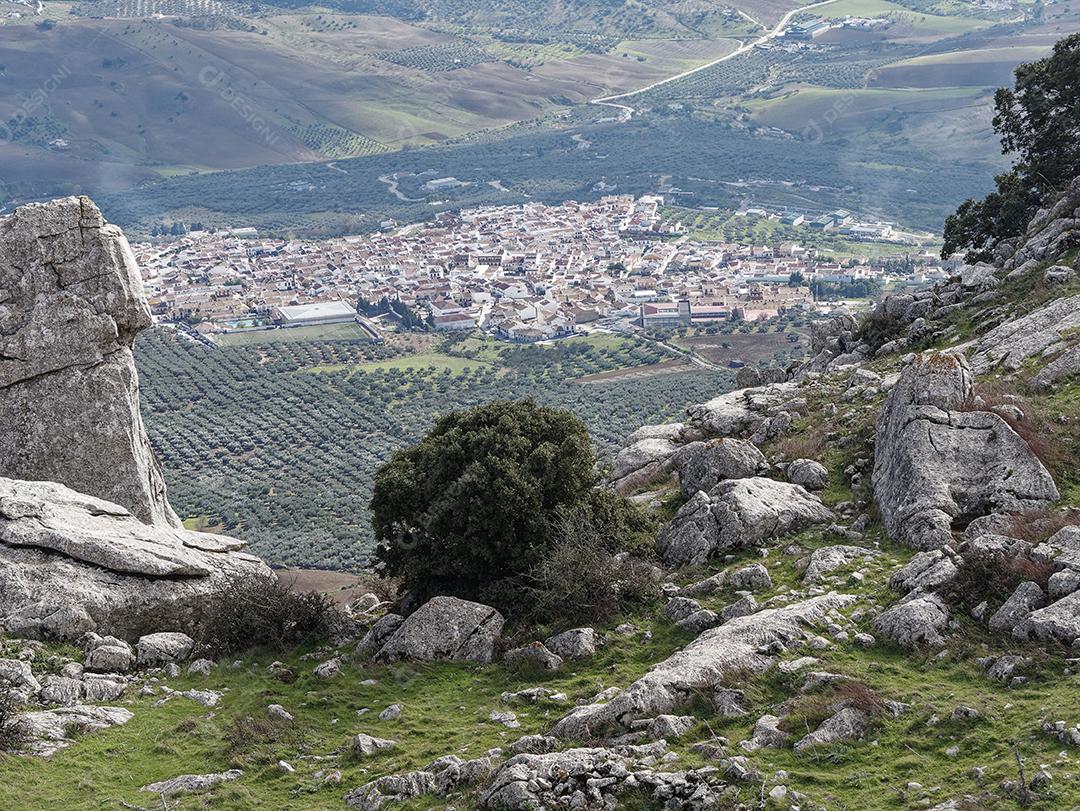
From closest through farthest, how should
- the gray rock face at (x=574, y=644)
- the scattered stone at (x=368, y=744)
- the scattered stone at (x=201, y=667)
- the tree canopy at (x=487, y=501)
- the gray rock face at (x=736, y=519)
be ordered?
the scattered stone at (x=368, y=744) < the gray rock face at (x=574, y=644) < the scattered stone at (x=201, y=667) < the gray rock face at (x=736, y=519) < the tree canopy at (x=487, y=501)

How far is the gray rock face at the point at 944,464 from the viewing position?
1930 cm

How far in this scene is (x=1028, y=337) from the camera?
25953mm

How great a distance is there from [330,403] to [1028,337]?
70516mm

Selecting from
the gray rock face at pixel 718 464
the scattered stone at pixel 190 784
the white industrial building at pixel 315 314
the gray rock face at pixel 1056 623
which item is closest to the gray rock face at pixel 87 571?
the scattered stone at pixel 190 784

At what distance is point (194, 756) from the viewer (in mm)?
16484

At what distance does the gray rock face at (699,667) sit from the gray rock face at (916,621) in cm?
102

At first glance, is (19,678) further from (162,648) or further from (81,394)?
(81,394)

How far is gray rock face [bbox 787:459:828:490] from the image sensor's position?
22.9m

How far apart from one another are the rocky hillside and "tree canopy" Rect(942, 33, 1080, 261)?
43.6ft

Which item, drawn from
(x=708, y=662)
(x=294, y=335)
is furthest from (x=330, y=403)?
(x=708, y=662)

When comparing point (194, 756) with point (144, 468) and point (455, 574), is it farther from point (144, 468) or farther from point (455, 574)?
point (144, 468)

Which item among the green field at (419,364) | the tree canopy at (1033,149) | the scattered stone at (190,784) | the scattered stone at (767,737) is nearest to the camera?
the scattered stone at (767,737)

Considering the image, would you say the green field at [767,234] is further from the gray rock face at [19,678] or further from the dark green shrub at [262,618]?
the gray rock face at [19,678]

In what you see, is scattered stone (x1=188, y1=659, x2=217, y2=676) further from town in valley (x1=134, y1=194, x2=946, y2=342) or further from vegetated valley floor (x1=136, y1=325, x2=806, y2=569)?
town in valley (x1=134, y1=194, x2=946, y2=342)
